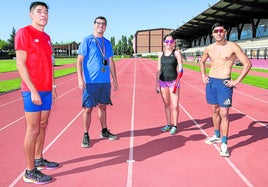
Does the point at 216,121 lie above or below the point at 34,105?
below

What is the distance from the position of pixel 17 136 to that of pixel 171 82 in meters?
3.34

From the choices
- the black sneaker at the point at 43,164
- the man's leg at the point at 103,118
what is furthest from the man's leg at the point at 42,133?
the man's leg at the point at 103,118

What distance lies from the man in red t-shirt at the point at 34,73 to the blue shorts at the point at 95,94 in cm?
135

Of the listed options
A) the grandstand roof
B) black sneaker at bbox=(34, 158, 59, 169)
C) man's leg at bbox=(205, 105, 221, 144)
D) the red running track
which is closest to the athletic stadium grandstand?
the grandstand roof

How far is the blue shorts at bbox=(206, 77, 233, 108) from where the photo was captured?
188 inches

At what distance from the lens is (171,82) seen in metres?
6.07

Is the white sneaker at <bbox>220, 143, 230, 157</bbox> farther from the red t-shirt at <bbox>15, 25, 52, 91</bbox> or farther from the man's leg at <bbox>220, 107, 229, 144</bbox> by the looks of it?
the red t-shirt at <bbox>15, 25, 52, 91</bbox>

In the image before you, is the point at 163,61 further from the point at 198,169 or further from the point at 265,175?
the point at 265,175

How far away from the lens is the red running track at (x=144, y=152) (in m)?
3.86

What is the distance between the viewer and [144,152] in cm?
491

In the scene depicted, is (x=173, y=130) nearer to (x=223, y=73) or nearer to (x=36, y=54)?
(x=223, y=73)

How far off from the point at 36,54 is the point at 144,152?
2.43 metres

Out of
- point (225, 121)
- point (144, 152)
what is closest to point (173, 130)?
point (144, 152)

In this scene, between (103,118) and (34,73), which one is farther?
(103,118)
